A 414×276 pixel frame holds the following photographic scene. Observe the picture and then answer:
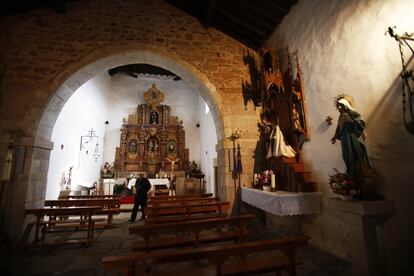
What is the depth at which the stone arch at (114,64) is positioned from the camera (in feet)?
16.6

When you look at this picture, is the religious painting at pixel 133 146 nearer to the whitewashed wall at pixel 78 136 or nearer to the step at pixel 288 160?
the whitewashed wall at pixel 78 136

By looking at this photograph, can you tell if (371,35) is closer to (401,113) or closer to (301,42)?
(401,113)

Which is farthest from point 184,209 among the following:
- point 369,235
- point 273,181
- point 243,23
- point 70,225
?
point 243,23

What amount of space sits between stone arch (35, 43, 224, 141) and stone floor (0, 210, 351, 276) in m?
2.54

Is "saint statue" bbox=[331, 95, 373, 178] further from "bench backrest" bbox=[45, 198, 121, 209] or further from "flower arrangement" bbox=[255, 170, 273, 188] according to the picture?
"bench backrest" bbox=[45, 198, 121, 209]

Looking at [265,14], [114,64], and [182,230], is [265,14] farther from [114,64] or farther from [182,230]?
[182,230]

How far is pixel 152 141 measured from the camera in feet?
43.0

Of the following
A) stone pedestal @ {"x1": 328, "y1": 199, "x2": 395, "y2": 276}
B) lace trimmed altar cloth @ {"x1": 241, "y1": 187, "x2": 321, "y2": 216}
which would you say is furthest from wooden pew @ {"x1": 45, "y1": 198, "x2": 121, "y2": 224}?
stone pedestal @ {"x1": 328, "y1": 199, "x2": 395, "y2": 276}

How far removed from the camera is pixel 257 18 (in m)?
5.45

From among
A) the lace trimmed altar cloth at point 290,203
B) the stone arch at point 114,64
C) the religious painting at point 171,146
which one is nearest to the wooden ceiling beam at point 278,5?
the stone arch at point 114,64

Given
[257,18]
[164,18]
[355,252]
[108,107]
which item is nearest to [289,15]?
[257,18]

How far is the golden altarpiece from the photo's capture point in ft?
40.8

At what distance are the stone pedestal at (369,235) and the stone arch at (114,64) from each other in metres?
3.43

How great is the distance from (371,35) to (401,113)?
1209mm
